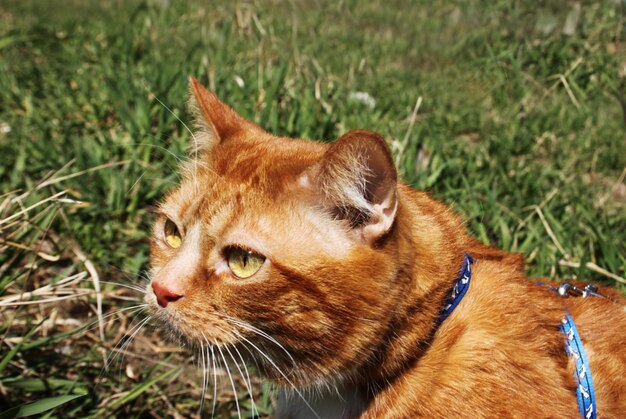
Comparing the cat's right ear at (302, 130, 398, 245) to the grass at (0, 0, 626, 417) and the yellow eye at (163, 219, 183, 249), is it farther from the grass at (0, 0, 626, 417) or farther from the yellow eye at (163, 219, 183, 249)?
the grass at (0, 0, 626, 417)

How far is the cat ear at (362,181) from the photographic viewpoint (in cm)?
166

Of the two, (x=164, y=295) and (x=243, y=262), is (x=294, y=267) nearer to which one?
(x=243, y=262)

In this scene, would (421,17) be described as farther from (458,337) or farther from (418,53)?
(458,337)

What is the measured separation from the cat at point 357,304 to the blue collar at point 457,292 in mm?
13

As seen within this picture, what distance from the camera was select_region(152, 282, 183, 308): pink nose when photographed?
1859mm

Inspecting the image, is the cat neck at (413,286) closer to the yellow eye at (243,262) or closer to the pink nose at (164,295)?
the yellow eye at (243,262)

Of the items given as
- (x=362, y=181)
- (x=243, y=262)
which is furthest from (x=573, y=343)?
(x=243, y=262)

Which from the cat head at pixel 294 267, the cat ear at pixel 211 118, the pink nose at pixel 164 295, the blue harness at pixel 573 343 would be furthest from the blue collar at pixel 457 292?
the cat ear at pixel 211 118

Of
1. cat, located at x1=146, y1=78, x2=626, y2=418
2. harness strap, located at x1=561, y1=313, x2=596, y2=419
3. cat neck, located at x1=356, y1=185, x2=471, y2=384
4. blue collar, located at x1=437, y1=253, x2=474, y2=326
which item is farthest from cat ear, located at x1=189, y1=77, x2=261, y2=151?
harness strap, located at x1=561, y1=313, x2=596, y2=419

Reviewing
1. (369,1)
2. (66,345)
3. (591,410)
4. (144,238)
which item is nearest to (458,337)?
(591,410)

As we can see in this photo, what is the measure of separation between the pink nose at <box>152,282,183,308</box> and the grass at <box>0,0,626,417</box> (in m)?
0.76

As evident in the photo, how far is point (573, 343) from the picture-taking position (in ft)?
6.47

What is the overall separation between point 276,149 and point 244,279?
0.48 m

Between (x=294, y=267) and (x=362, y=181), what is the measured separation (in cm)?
30
